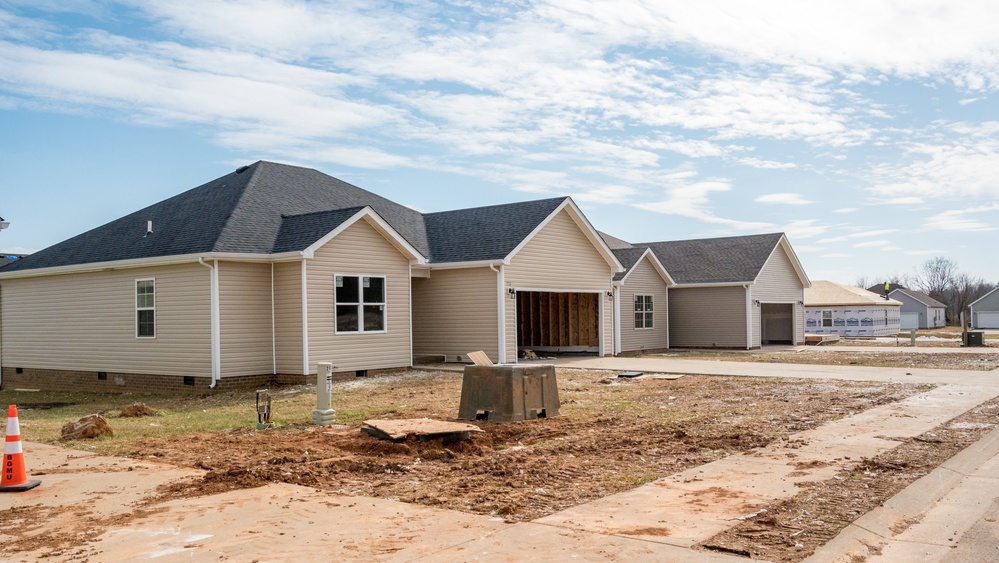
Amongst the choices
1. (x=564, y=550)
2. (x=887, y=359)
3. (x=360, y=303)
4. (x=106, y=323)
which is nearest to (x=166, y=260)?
(x=106, y=323)

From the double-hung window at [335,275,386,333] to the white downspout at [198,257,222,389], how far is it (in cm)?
279

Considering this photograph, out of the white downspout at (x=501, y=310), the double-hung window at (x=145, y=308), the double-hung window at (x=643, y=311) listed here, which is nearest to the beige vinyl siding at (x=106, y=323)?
the double-hung window at (x=145, y=308)

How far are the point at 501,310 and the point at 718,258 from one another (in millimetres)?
15952

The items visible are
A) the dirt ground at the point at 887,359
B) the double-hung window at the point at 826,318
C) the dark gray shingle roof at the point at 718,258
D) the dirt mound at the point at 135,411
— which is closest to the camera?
the dirt mound at the point at 135,411

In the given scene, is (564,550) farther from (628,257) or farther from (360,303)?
(628,257)

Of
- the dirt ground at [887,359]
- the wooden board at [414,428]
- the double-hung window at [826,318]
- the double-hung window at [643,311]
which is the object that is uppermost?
the double-hung window at [643,311]

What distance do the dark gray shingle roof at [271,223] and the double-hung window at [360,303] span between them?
5.34ft

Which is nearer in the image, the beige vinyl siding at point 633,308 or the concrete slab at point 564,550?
the concrete slab at point 564,550

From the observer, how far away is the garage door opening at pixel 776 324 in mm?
41181

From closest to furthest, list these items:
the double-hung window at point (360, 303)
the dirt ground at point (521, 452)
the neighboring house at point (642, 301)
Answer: the dirt ground at point (521, 452) → the double-hung window at point (360, 303) → the neighboring house at point (642, 301)

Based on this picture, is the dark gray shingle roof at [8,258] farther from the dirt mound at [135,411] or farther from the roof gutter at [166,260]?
the dirt mound at [135,411]

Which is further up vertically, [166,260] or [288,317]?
[166,260]

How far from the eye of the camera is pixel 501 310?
23547 mm

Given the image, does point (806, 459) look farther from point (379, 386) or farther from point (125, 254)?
point (125, 254)
